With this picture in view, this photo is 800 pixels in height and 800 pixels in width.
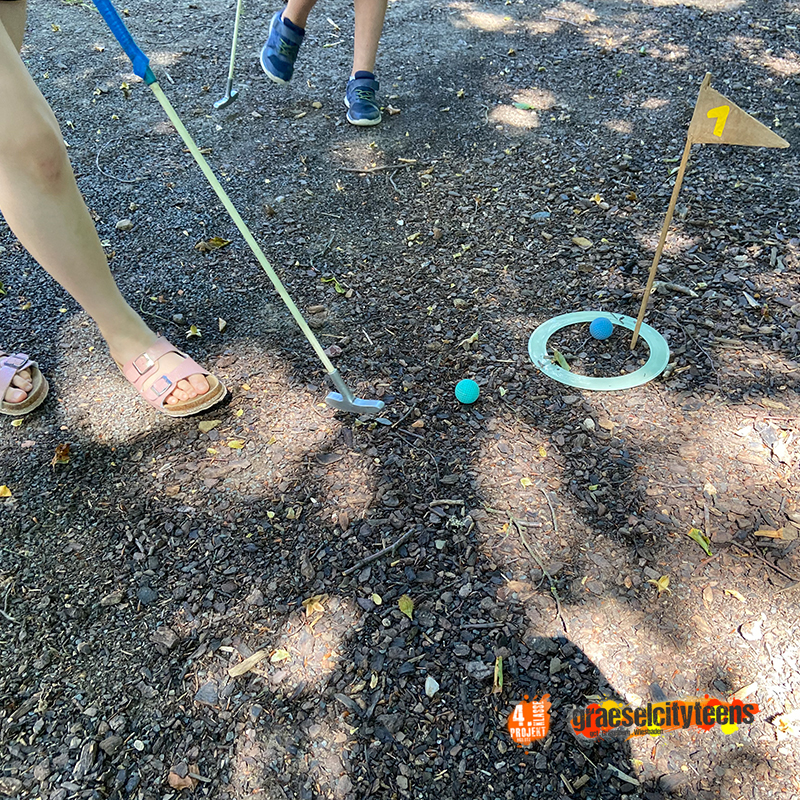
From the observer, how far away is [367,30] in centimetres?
365

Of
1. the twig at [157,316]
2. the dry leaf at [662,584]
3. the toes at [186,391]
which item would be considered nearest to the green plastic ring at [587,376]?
the dry leaf at [662,584]

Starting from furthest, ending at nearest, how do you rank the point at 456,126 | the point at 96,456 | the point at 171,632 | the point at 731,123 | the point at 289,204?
the point at 456,126
the point at 289,204
the point at 96,456
the point at 731,123
the point at 171,632

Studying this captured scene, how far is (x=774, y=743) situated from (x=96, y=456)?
2019 millimetres

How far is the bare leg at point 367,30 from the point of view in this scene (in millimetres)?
3535

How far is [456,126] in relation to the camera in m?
3.79

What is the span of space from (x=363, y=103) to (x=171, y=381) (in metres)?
2.29

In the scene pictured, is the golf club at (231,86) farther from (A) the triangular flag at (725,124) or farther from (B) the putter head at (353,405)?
(A) the triangular flag at (725,124)

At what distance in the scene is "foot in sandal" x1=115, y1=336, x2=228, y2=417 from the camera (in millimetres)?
2242

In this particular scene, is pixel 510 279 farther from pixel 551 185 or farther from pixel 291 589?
pixel 291 589

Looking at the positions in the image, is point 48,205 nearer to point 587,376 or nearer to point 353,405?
point 353,405

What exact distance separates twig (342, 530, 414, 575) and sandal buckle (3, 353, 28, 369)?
143 cm

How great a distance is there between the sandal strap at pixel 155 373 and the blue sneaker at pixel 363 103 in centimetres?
212

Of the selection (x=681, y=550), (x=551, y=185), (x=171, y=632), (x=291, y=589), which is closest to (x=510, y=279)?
(x=551, y=185)
